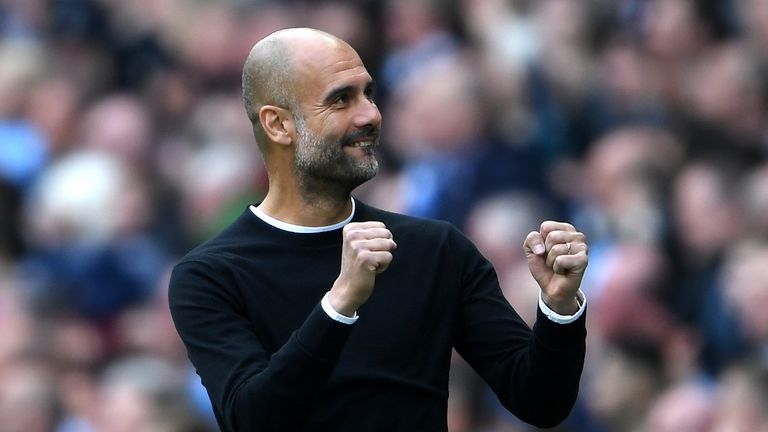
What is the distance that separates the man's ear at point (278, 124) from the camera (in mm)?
3035

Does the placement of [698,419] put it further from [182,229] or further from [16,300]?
[16,300]

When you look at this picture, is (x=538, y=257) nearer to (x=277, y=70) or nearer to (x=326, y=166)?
(x=326, y=166)

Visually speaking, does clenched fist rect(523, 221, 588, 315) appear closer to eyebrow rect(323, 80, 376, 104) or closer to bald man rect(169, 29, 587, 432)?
bald man rect(169, 29, 587, 432)

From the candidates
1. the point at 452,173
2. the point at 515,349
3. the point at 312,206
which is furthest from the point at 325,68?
the point at 452,173

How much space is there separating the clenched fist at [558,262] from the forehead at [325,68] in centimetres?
47

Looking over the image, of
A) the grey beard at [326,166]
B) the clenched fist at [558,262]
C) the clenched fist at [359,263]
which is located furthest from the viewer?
the grey beard at [326,166]

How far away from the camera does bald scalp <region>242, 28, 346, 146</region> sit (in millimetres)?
3016

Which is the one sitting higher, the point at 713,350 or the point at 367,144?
the point at 713,350

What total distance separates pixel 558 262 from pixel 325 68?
1.96 ft

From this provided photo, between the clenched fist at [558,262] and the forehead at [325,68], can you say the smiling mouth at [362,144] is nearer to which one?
the forehead at [325,68]

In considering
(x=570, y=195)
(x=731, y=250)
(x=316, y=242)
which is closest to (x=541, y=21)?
(x=570, y=195)

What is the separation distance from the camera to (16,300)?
22.5ft

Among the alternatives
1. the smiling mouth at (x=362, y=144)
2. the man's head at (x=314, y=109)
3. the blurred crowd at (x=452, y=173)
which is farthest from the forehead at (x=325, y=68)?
the blurred crowd at (x=452, y=173)

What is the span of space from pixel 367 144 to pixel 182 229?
3805 mm
